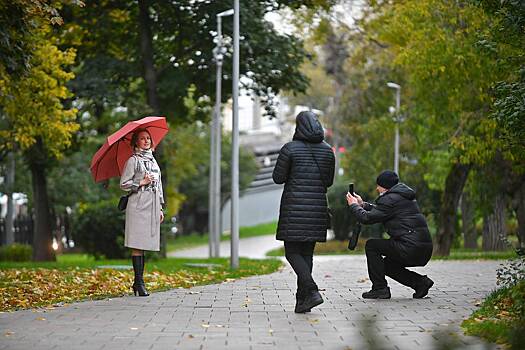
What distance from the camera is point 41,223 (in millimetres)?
29672

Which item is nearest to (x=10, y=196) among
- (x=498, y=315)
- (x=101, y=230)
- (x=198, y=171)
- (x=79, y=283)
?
(x=101, y=230)

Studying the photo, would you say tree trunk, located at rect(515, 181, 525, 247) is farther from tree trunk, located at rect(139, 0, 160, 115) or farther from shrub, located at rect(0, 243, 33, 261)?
shrub, located at rect(0, 243, 33, 261)

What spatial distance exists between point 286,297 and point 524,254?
319 centimetres

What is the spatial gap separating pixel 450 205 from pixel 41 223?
1129cm

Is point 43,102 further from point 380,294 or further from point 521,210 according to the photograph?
point 521,210

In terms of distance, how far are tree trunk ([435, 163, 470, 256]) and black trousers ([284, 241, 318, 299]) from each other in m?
18.9

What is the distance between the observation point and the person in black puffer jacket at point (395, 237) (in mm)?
11250

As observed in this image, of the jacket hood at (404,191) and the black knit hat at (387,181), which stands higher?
the black knit hat at (387,181)

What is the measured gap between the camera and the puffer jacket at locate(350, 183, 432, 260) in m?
11.3

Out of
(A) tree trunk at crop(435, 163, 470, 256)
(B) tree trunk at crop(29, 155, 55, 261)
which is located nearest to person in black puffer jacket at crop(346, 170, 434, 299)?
(A) tree trunk at crop(435, 163, 470, 256)

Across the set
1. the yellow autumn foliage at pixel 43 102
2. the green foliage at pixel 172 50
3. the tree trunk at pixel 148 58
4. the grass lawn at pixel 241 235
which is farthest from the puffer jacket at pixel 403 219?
the grass lawn at pixel 241 235

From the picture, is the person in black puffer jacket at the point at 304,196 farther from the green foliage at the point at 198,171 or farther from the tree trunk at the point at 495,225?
the green foliage at the point at 198,171

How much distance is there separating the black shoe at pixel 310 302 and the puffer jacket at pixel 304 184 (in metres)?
0.52

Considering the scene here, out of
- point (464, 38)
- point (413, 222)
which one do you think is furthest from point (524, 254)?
point (464, 38)
